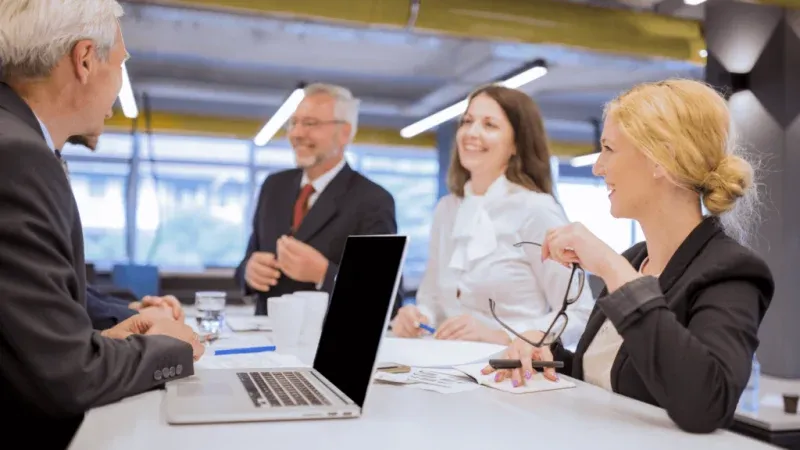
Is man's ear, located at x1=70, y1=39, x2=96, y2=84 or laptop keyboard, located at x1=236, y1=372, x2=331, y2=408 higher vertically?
man's ear, located at x1=70, y1=39, x2=96, y2=84

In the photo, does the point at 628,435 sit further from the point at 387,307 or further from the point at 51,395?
the point at 51,395

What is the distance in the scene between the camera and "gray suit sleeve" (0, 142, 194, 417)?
1.16 m

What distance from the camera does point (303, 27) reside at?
5.75m

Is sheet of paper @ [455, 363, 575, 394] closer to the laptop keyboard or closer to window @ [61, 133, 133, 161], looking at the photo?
the laptop keyboard

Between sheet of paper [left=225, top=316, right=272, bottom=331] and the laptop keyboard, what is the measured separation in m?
0.94

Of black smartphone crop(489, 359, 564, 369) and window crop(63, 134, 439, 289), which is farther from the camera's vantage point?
window crop(63, 134, 439, 289)

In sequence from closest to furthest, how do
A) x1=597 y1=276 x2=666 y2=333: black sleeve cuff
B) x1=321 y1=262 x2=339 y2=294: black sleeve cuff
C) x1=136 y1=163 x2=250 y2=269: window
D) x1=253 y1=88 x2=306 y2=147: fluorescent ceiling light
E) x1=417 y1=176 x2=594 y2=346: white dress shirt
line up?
x1=597 y1=276 x2=666 y2=333: black sleeve cuff → x1=417 y1=176 x2=594 y2=346: white dress shirt → x1=321 y1=262 x2=339 y2=294: black sleeve cuff → x1=253 y1=88 x2=306 y2=147: fluorescent ceiling light → x1=136 y1=163 x2=250 y2=269: window

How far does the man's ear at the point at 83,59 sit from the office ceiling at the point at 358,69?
5.21m

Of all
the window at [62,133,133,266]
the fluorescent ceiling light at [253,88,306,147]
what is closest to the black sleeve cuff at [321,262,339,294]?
the fluorescent ceiling light at [253,88,306,147]

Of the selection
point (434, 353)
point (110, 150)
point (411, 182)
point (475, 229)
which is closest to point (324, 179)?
point (475, 229)

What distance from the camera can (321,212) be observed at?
3.43m

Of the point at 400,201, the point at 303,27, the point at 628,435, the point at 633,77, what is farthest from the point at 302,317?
the point at 400,201

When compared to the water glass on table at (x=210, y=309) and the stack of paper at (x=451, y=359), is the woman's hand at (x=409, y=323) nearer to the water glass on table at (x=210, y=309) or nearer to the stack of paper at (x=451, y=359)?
the stack of paper at (x=451, y=359)

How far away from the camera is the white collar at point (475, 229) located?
2818 mm
